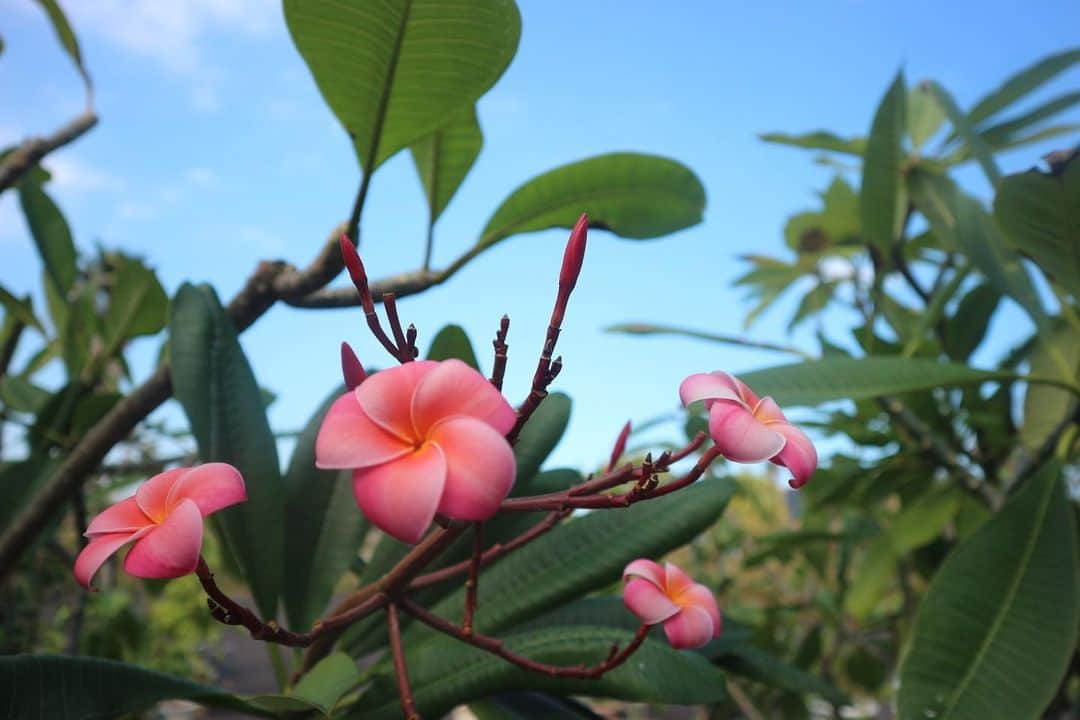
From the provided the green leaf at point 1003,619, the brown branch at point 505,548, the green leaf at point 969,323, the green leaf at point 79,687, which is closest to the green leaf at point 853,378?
the green leaf at point 1003,619

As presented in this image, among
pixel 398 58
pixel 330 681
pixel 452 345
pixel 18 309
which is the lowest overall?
pixel 330 681

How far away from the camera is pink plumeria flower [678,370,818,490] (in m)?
0.49

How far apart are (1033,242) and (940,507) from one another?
0.56 meters

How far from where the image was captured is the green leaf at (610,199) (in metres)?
1.05

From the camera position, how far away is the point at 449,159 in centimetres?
108

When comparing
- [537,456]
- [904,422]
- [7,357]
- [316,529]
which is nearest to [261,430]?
[316,529]

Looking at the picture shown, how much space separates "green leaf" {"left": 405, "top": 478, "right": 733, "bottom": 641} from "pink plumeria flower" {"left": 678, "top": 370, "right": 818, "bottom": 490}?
0.33m

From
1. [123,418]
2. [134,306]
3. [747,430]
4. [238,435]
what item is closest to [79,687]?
[238,435]

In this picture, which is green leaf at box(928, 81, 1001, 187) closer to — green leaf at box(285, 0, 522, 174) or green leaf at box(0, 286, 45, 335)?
green leaf at box(285, 0, 522, 174)

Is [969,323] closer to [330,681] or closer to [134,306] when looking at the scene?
[330,681]

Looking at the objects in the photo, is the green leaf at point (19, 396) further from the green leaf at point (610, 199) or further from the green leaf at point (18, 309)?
the green leaf at point (610, 199)

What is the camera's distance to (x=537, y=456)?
0.92m

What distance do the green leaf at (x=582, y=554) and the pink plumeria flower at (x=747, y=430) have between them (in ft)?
1.08

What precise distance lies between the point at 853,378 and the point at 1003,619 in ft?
1.03
